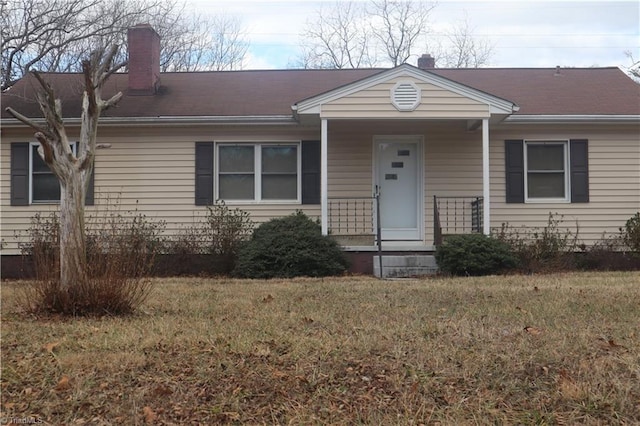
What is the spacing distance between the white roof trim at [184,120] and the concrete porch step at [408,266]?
354 cm

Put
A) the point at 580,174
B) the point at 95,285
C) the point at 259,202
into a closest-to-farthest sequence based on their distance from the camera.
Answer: the point at 95,285, the point at 580,174, the point at 259,202

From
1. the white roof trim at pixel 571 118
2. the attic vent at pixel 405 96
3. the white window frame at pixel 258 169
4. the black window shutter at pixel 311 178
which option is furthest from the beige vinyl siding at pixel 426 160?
the attic vent at pixel 405 96

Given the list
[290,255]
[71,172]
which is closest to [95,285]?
[71,172]

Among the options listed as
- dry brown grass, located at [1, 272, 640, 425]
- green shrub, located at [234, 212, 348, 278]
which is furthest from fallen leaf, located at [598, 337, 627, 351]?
green shrub, located at [234, 212, 348, 278]

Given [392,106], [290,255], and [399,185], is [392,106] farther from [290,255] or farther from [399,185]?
[290,255]

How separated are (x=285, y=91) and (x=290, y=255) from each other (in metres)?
4.80

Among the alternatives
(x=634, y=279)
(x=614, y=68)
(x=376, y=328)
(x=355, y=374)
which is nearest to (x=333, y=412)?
(x=355, y=374)

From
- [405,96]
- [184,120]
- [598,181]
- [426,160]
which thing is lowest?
[598,181]

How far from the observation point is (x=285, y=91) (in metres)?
14.0

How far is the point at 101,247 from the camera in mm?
6062

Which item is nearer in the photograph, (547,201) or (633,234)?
(633,234)

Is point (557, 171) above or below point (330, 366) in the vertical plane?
above

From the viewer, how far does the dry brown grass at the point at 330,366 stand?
3.65 meters

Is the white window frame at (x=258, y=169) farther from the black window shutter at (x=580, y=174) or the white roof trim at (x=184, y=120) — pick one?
the black window shutter at (x=580, y=174)
